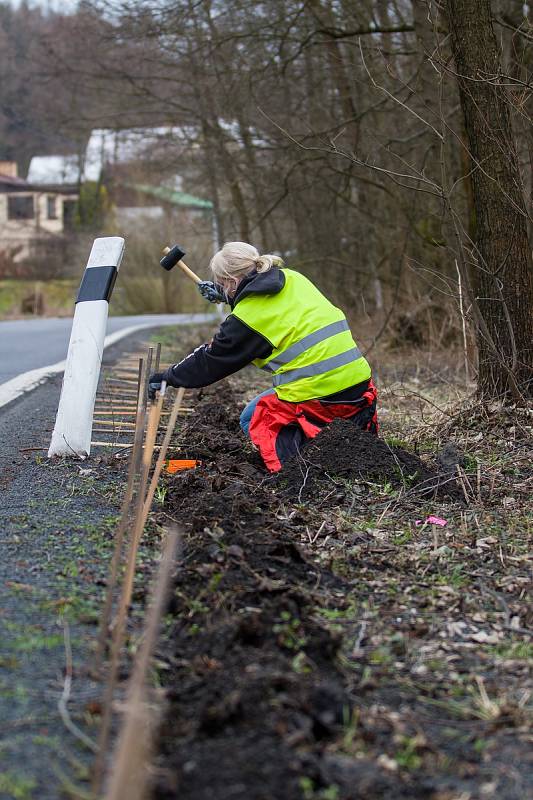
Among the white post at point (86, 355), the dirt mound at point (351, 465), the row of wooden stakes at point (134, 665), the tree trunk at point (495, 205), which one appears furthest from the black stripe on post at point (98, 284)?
the tree trunk at point (495, 205)

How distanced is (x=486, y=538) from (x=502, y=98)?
3.20m

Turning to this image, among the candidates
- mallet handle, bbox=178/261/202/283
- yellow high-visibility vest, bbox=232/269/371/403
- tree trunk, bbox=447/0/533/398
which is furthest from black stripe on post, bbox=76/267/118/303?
tree trunk, bbox=447/0/533/398

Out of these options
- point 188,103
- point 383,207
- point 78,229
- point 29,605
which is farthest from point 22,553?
point 78,229

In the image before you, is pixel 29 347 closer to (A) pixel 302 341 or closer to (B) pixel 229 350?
(B) pixel 229 350

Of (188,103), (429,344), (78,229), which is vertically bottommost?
(78,229)

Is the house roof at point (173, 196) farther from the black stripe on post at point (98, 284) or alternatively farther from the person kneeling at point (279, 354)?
the person kneeling at point (279, 354)

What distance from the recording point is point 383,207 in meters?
13.9

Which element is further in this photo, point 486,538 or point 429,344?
point 429,344

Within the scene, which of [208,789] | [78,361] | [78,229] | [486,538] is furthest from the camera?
[78,229]

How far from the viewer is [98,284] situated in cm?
570

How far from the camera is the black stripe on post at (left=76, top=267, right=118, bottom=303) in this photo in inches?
223

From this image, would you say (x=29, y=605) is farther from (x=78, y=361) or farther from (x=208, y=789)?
(x=78, y=361)

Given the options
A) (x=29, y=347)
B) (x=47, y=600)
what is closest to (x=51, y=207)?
(x=29, y=347)

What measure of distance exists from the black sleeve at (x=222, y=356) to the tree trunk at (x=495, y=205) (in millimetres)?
1639
